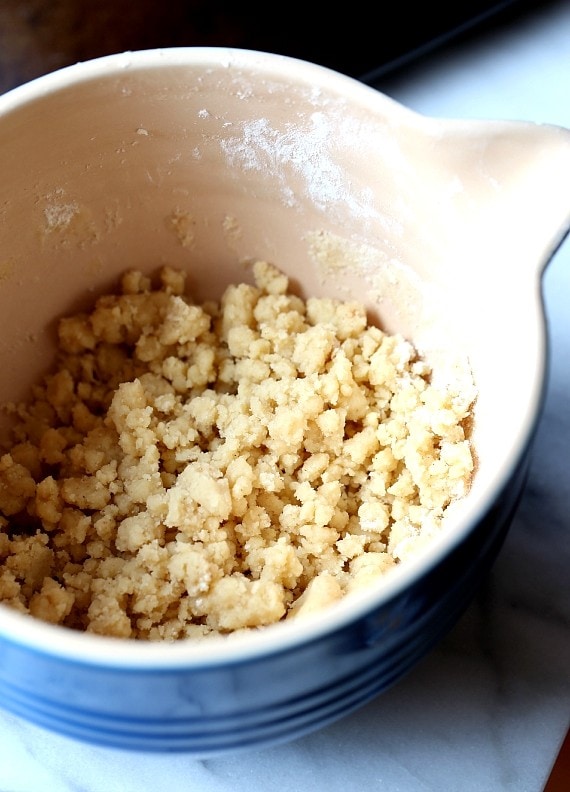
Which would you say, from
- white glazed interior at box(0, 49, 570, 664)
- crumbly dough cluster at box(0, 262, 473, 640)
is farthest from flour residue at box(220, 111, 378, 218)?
crumbly dough cluster at box(0, 262, 473, 640)

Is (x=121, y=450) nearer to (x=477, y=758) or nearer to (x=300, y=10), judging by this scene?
(x=477, y=758)

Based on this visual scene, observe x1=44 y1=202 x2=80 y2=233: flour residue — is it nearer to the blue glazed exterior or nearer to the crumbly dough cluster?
the crumbly dough cluster

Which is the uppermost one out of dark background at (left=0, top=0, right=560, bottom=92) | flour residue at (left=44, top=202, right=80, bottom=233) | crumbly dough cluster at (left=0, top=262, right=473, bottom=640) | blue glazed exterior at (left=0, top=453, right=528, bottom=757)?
dark background at (left=0, top=0, right=560, bottom=92)

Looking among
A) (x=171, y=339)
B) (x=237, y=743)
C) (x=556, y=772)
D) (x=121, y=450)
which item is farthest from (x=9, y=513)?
(x=556, y=772)

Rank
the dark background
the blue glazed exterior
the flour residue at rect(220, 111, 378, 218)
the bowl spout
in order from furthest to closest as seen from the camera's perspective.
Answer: the dark background
the flour residue at rect(220, 111, 378, 218)
the bowl spout
the blue glazed exterior

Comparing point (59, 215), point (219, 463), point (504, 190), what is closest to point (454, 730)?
point (219, 463)

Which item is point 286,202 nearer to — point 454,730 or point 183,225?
point 183,225

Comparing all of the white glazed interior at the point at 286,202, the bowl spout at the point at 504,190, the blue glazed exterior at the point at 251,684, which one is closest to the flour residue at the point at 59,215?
the white glazed interior at the point at 286,202
